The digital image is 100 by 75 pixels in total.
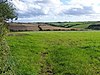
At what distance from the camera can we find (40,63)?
2150cm

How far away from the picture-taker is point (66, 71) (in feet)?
61.4

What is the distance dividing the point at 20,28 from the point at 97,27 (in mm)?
35244

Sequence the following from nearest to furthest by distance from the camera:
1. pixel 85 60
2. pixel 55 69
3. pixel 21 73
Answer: pixel 21 73, pixel 55 69, pixel 85 60

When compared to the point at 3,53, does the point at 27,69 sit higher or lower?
lower

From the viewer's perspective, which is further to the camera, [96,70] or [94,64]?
[94,64]

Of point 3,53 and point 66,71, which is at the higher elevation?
point 3,53

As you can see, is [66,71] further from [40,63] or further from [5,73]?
[5,73]

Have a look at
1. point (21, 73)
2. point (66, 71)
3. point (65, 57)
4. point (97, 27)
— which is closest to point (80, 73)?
point (66, 71)

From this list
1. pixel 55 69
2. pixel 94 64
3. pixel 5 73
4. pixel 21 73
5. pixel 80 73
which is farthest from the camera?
pixel 94 64

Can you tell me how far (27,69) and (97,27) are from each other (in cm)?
8282

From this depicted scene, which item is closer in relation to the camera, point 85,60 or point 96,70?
point 96,70

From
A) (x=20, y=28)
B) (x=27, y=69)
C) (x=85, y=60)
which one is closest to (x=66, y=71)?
(x=27, y=69)

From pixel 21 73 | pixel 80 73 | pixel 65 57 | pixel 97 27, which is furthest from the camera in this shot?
pixel 97 27

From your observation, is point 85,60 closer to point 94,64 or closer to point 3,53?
point 94,64
